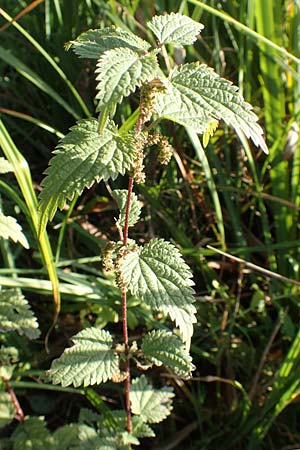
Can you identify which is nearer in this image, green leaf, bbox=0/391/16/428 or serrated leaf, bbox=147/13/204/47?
serrated leaf, bbox=147/13/204/47

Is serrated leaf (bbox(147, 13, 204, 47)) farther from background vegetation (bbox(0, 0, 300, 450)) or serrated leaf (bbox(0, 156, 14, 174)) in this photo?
background vegetation (bbox(0, 0, 300, 450))

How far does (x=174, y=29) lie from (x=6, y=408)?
0.90 metres

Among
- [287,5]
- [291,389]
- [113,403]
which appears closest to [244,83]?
[287,5]

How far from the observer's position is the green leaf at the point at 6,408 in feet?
4.68

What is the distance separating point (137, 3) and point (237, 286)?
81 centimetres

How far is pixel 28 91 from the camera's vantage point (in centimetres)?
196

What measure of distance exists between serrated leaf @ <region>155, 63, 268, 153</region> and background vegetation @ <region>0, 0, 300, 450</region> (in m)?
0.65

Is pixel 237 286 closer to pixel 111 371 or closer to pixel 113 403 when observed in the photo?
pixel 113 403

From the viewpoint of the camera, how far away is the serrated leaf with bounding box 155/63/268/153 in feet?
2.86

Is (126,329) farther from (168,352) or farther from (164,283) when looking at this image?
(164,283)

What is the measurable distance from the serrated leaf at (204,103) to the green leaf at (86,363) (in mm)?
481

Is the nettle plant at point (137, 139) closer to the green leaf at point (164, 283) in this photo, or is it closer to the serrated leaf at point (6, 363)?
the green leaf at point (164, 283)

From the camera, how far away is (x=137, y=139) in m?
0.95

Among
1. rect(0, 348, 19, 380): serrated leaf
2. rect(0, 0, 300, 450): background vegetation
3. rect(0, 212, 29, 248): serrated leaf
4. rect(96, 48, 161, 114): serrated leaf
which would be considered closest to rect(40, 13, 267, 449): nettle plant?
rect(96, 48, 161, 114): serrated leaf
